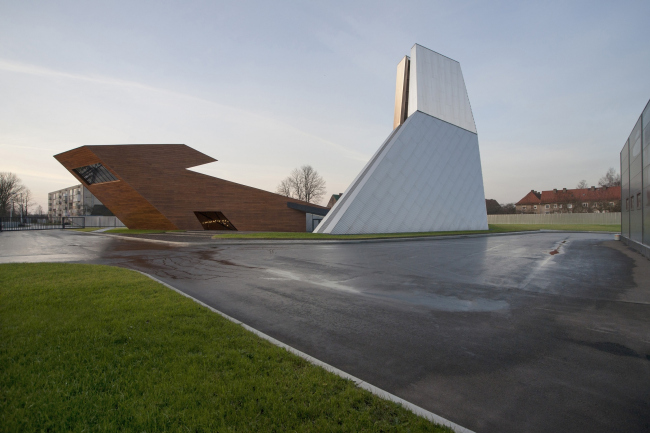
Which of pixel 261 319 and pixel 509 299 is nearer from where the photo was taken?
pixel 261 319

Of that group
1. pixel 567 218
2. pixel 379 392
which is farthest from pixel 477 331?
pixel 567 218

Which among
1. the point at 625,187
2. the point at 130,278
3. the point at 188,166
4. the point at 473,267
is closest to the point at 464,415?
→ the point at 130,278

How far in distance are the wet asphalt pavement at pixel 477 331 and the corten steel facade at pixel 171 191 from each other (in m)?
23.3

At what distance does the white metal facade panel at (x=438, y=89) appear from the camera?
29.9 m

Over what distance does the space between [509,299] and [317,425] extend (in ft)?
17.6

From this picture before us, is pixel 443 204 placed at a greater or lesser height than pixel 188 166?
lesser

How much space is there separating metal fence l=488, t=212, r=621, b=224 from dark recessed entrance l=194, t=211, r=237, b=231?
5356cm

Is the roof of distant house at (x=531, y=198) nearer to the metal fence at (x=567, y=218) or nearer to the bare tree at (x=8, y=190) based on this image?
the metal fence at (x=567, y=218)

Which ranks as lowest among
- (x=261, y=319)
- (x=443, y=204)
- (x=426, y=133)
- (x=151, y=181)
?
(x=261, y=319)

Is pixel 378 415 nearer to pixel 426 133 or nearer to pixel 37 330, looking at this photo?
pixel 37 330

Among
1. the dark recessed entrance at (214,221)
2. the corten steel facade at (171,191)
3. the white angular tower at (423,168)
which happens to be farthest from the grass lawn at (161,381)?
the dark recessed entrance at (214,221)

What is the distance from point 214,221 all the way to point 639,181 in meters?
35.3

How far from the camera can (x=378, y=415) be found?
2.45m

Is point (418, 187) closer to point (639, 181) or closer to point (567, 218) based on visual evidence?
point (639, 181)
